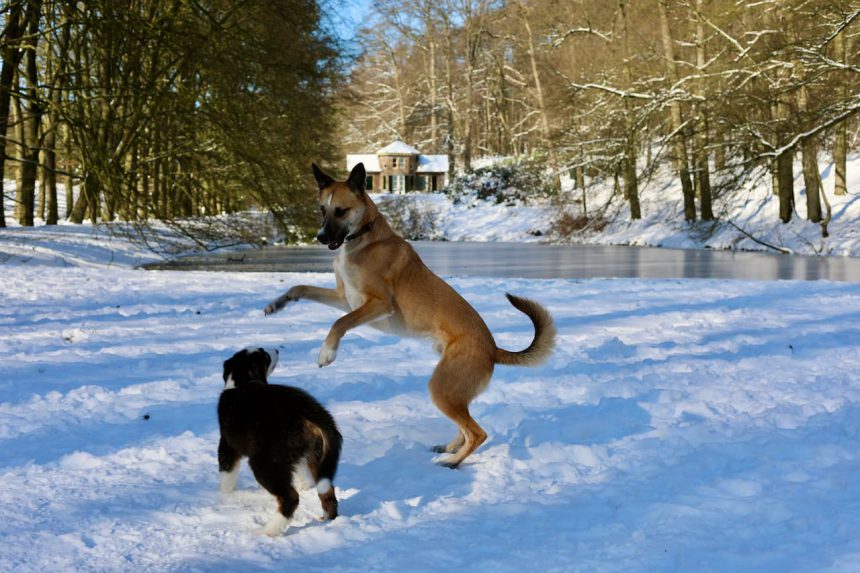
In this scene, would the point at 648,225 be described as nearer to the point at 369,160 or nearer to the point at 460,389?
the point at 460,389

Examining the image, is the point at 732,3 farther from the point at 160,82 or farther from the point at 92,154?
the point at 92,154

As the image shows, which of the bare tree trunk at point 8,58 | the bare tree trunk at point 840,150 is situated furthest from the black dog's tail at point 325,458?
the bare tree trunk at point 840,150

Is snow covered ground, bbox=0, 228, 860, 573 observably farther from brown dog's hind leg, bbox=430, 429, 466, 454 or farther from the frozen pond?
the frozen pond

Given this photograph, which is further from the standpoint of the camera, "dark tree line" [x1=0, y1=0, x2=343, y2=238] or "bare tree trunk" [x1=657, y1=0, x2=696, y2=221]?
"bare tree trunk" [x1=657, y1=0, x2=696, y2=221]

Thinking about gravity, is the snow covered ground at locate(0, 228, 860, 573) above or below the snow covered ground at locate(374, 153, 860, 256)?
below

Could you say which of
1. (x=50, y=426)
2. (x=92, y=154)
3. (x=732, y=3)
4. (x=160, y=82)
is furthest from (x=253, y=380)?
(x=732, y=3)

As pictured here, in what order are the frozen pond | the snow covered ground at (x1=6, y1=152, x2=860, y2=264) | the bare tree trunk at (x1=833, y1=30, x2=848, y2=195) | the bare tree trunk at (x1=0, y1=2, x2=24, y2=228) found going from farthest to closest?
the bare tree trunk at (x1=833, y1=30, x2=848, y2=195), the snow covered ground at (x1=6, y1=152, x2=860, y2=264), the frozen pond, the bare tree trunk at (x1=0, y1=2, x2=24, y2=228)

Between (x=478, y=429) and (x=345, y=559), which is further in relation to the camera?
(x=478, y=429)

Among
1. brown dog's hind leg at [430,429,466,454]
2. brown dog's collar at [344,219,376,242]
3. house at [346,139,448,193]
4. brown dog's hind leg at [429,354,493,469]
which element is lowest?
brown dog's hind leg at [430,429,466,454]

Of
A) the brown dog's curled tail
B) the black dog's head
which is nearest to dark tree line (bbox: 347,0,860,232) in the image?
the brown dog's curled tail

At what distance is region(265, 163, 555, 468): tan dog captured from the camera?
4965 mm

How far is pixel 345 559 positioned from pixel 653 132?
24344 millimetres

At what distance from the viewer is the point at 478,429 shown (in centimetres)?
491

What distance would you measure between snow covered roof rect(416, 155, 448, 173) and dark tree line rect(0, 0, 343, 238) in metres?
53.9
